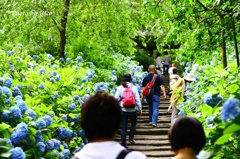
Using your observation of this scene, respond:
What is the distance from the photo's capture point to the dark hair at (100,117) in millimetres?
2527

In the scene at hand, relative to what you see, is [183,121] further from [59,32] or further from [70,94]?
[59,32]

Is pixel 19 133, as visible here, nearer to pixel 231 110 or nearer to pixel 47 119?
pixel 47 119

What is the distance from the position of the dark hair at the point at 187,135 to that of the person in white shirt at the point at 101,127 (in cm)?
34

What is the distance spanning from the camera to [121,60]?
14.8 meters

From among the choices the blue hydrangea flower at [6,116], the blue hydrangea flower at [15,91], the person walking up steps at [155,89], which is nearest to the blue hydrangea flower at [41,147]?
the blue hydrangea flower at [6,116]

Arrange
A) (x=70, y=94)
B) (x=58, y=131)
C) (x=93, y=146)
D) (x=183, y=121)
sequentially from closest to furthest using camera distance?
1. (x=93, y=146)
2. (x=183, y=121)
3. (x=58, y=131)
4. (x=70, y=94)

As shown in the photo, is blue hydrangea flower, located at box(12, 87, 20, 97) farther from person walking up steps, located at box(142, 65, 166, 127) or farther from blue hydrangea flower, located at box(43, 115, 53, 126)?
person walking up steps, located at box(142, 65, 166, 127)

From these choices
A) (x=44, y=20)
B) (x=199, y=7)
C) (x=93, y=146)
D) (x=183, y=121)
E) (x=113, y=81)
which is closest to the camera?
(x=93, y=146)

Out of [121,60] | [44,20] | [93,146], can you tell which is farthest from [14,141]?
[121,60]

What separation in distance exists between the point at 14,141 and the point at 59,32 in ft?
25.5

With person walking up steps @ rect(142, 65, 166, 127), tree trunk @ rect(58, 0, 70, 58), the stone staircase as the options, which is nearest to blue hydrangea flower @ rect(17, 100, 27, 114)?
the stone staircase

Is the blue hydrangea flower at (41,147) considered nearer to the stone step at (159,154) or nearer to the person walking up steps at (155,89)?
the stone step at (159,154)

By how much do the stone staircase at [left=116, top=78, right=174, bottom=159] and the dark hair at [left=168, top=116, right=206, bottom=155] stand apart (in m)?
6.28

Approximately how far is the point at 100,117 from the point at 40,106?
11.6ft
